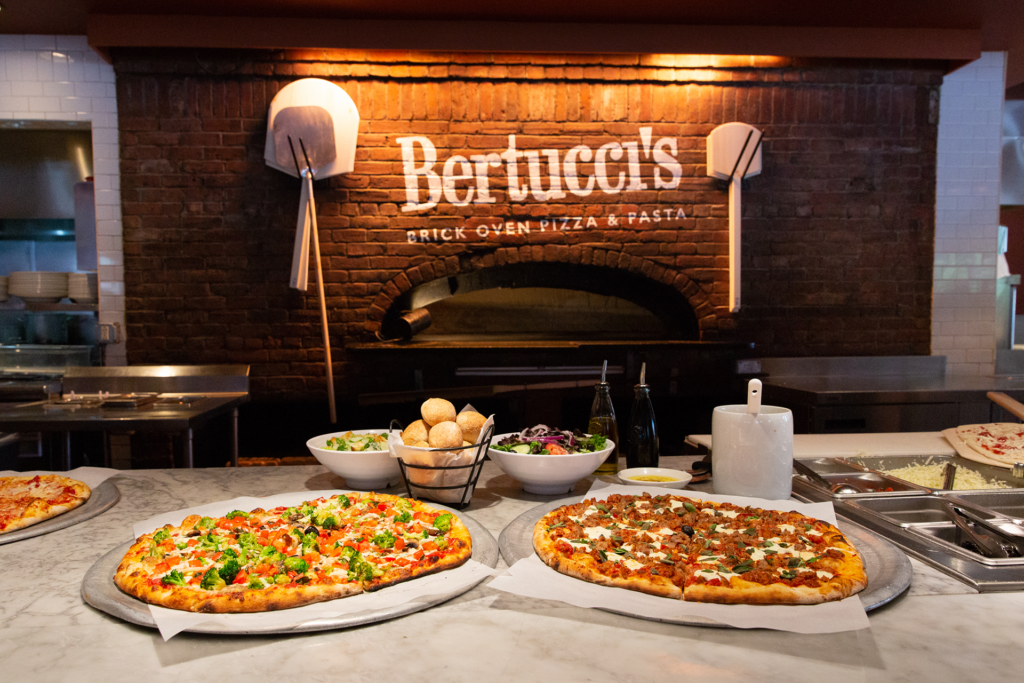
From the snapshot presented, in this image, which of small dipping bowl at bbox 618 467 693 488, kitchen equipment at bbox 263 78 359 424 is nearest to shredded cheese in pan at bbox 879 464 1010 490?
small dipping bowl at bbox 618 467 693 488

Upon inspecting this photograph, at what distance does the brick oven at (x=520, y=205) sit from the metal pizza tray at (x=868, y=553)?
2.72 m

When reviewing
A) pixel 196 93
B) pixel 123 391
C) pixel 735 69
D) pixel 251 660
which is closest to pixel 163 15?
pixel 196 93

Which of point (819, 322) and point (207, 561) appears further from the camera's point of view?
point (819, 322)

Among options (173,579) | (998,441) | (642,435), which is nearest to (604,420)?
(642,435)

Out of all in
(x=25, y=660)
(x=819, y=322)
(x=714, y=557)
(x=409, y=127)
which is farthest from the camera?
(x=819, y=322)

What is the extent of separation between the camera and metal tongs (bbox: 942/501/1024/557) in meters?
1.09

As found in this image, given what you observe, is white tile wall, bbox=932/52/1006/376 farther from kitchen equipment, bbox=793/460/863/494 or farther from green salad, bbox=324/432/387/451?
green salad, bbox=324/432/387/451

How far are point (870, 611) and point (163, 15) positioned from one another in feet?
14.9

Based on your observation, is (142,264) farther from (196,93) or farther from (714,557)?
(714,557)

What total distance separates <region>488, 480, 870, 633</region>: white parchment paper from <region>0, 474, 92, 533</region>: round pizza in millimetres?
923

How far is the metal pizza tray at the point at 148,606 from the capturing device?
32.7 inches

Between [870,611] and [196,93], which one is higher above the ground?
[196,93]

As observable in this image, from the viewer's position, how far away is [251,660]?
30.5 inches

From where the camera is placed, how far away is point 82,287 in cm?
407
